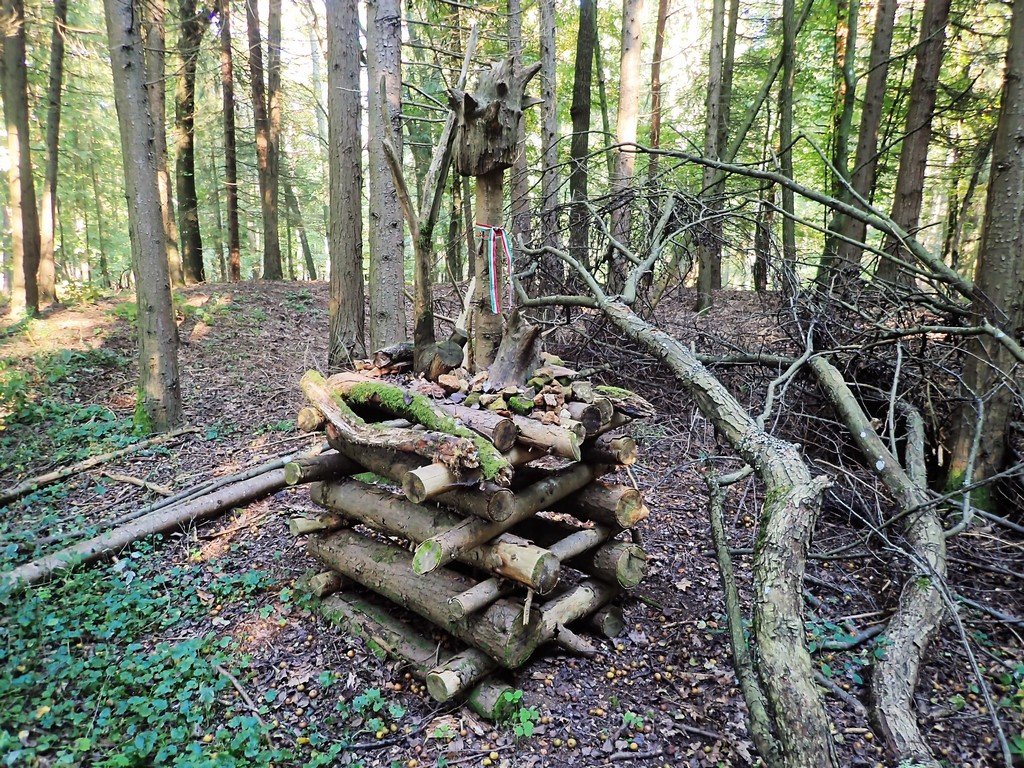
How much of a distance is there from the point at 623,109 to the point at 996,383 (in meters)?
6.80

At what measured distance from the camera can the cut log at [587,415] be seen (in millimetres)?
3533

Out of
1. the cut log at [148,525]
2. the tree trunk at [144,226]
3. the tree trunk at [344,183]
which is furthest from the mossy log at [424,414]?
the tree trunk at [144,226]

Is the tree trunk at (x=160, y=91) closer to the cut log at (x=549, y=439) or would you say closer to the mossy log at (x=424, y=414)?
the mossy log at (x=424, y=414)

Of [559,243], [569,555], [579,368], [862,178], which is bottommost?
[569,555]

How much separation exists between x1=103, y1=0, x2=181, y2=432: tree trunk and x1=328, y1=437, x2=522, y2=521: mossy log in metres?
4.62

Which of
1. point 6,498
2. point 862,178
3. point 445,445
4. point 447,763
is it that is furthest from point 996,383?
point 6,498

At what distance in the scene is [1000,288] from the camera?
4.23m

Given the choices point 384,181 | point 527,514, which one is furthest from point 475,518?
point 384,181

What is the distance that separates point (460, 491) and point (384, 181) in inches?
188

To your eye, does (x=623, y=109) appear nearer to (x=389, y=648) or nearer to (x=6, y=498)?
(x=389, y=648)

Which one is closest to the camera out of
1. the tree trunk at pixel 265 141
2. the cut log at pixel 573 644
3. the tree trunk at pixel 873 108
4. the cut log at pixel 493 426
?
the cut log at pixel 493 426

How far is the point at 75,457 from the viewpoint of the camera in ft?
20.9

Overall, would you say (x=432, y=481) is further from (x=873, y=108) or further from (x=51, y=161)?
(x=51, y=161)

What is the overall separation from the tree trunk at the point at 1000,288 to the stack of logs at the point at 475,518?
2.75 m
